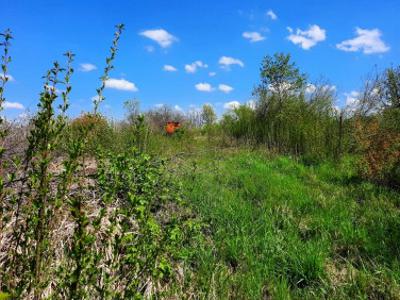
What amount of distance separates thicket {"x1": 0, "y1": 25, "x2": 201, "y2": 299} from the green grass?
319 mm

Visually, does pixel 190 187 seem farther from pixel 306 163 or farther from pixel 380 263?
pixel 306 163

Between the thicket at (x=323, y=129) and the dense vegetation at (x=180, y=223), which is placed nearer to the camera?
the dense vegetation at (x=180, y=223)

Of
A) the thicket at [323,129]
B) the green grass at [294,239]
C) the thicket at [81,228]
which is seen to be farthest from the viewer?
the thicket at [323,129]

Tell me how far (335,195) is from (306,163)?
3069 millimetres

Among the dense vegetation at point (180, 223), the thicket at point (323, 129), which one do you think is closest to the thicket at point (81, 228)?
the dense vegetation at point (180, 223)

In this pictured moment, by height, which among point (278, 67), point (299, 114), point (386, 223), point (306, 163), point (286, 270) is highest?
point (278, 67)

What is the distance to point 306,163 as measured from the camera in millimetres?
8688

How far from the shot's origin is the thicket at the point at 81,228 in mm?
1825

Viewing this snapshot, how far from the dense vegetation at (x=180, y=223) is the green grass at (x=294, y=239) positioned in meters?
0.01

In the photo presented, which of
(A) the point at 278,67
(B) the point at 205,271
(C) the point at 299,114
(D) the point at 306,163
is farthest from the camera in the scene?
(A) the point at 278,67

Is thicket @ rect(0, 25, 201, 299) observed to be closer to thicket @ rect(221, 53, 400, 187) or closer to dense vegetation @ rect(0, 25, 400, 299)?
dense vegetation @ rect(0, 25, 400, 299)

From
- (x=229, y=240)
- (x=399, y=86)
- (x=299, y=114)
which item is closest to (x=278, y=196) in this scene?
(x=229, y=240)

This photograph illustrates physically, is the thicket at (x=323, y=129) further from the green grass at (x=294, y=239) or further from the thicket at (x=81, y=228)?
the thicket at (x=81, y=228)

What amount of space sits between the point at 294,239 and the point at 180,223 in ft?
3.72
